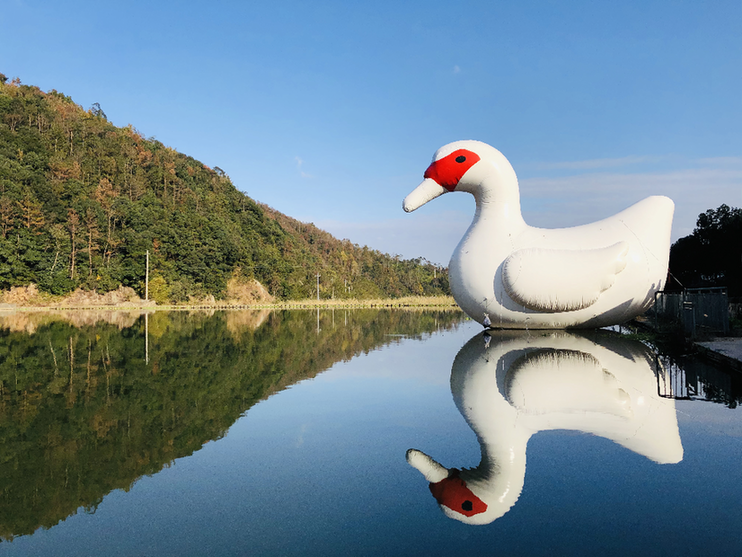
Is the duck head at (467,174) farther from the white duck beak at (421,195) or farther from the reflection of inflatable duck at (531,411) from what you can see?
the reflection of inflatable duck at (531,411)

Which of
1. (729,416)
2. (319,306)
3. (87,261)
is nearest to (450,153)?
(729,416)

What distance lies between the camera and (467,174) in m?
11.9

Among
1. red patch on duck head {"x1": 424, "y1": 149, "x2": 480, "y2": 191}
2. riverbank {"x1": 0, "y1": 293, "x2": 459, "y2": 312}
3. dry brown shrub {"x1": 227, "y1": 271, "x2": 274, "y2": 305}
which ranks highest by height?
red patch on duck head {"x1": 424, "y1": 149, "x2": 480, "y2": 191}

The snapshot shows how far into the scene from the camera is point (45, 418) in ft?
16.5

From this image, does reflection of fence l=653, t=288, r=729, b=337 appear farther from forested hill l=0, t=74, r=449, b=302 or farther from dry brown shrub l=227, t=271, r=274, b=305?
dry brown shrub l=227, t=271, r=274, b=305

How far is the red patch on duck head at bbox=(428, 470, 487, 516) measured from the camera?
2.98 meters

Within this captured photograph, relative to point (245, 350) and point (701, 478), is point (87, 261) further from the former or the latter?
point (701, 478)

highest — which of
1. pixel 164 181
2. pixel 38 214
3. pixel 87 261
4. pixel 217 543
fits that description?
pixel 164 181

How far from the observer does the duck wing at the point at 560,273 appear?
418 inches

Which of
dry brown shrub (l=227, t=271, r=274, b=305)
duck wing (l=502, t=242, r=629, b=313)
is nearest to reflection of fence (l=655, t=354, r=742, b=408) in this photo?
duck wing (l=502, t=242, r=629, b=313)

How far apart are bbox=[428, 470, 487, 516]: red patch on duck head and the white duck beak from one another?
9282mm

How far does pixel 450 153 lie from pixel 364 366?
227 inches

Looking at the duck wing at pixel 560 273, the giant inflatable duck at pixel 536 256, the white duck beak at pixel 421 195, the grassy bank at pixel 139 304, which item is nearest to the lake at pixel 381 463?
the duck wing at pixel 560 273

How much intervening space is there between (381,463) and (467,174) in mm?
9125
